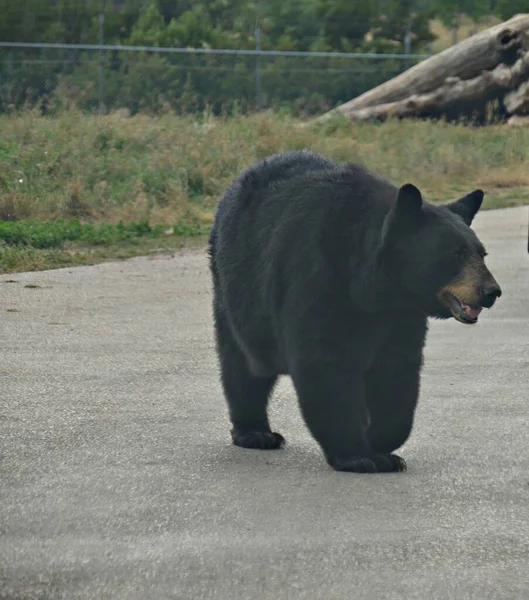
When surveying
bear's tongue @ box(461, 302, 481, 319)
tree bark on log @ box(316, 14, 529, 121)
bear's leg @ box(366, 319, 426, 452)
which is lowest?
tree bark on log @ box(316, 14, 529, 121)

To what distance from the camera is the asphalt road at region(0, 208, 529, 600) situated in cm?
430

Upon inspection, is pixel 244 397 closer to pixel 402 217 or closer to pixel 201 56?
pixel 402 217

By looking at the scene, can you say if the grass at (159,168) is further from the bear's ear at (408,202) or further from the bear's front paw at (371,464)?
the bear's ear at (408,202)

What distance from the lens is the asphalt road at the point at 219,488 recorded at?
430 centimetres

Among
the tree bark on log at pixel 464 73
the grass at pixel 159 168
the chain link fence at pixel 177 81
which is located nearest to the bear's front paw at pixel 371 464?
the grass at pixel 159 168

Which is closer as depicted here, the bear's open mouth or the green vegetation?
the bear's open mouth

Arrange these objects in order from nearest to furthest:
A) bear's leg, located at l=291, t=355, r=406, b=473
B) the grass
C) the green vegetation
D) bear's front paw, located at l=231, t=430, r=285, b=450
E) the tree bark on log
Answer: bear's leg, located at l=291, t=355, r=406, b=473 < bear's front paw, located at l=231, t=430, r=285, b=450 < the grass < the green vegetation < the tree bark on log

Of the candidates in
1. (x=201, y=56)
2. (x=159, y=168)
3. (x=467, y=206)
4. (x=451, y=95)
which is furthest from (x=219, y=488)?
(x=201, y=56)

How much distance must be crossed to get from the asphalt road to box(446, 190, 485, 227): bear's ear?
970 mm

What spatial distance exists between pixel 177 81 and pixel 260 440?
1934 centimetres

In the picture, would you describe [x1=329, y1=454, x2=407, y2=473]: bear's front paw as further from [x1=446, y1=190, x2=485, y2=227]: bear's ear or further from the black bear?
[x1=446, y1=190, x2=485, y2=227]: bear's ear

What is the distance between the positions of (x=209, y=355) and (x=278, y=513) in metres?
3.58

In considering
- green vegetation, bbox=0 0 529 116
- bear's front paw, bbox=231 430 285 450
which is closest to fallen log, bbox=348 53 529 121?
green vegetation, bbox=0 0 529 116

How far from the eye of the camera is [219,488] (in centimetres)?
541
